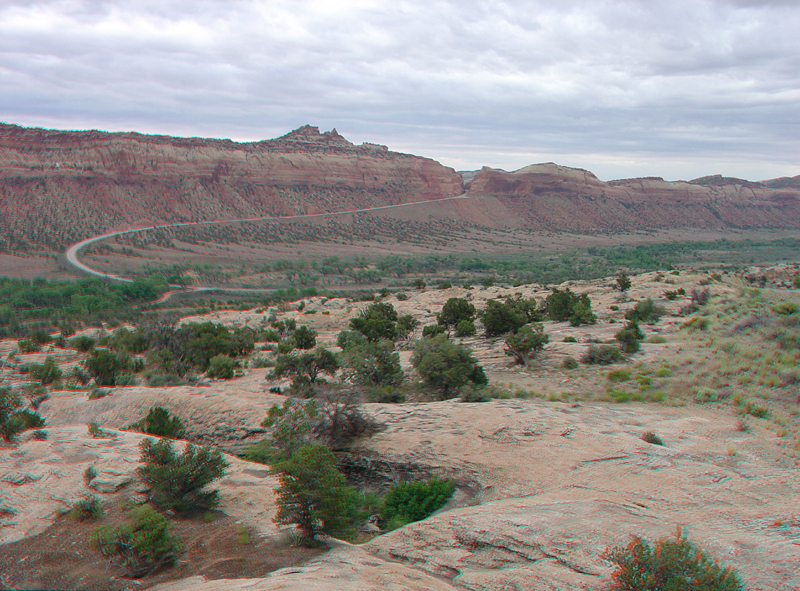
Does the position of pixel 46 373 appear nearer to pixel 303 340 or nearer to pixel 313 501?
pixel 303 340

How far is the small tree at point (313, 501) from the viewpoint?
26.0ft

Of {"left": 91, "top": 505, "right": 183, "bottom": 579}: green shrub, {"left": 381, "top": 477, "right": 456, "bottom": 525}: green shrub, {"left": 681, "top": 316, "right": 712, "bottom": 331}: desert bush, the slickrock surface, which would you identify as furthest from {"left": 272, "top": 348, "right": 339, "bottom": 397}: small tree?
{"left": 681, "top": 316, "right": 712, "bottom": 331}: desert bush

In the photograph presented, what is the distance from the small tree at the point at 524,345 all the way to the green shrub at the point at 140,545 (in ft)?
51.4

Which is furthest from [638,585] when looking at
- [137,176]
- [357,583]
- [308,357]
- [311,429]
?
[137,176]

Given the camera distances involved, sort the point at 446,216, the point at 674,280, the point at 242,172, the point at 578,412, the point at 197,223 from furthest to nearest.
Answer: the point at 446,216
the point at 242,172
the point at 197,223
the point at 674,280
the point at 578,412

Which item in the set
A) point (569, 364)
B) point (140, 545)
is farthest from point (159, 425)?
point (569, 364)

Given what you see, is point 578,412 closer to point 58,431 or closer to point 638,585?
point 638,585

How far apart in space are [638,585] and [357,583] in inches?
126

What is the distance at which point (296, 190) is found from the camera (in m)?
108

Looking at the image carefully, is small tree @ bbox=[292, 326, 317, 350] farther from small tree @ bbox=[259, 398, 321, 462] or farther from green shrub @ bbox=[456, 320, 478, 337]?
small tree @ bbox=[259, 398, 321, 462]

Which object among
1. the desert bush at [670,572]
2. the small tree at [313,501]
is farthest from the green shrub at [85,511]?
the desert bush at [670,572]

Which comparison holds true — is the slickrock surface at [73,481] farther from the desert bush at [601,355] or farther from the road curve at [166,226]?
the road curve at [166,226]

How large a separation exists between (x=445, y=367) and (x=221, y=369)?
9.17 meters

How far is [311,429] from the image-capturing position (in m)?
12.4
